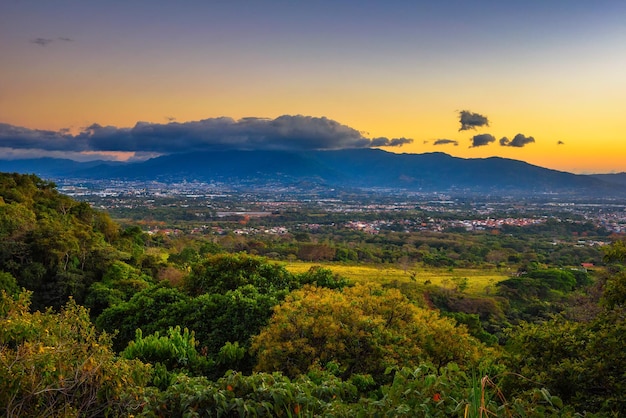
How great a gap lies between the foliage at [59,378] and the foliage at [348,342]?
4001 millimetres

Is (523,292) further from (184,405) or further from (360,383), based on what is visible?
(184,405)

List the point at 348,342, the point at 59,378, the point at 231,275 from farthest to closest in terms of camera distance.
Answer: the point at 231,275 → the point at 348,342 → the point at 59,378

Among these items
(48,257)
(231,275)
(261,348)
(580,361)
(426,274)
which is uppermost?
(580,361)

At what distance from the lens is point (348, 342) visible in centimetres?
890

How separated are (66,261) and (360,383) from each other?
1738 centimetres

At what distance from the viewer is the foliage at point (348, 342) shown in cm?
837

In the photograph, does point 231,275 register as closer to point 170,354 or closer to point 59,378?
point 170,354

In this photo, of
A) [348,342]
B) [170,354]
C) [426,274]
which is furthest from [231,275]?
[426,274]

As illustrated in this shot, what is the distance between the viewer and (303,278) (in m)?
16.4

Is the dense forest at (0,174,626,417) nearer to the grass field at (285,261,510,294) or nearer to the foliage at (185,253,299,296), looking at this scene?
the foliage at (185,253,299,296)

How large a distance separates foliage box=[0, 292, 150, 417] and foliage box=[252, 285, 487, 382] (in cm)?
400

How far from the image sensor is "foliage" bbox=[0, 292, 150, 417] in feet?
12.5

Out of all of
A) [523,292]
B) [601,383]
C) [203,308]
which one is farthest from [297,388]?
[523,292]

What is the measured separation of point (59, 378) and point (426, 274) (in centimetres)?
4008
